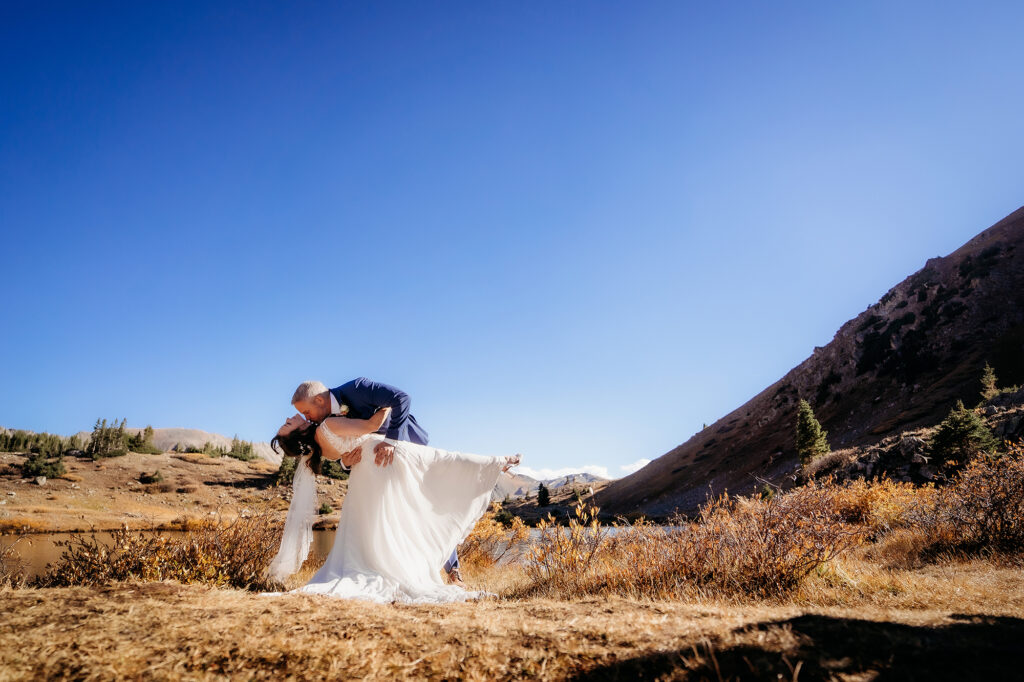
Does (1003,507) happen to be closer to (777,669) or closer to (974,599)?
(974,599)

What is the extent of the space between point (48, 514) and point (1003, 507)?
27960 mm

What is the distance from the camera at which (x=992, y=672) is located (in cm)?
150

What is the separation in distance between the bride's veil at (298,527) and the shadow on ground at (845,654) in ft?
13.0

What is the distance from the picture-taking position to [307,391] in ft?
15.4

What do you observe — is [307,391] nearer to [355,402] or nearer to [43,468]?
[355,402]

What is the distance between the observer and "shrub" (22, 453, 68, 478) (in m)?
26.9

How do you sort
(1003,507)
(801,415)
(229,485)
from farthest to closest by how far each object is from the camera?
(801,415) → (229,485) → (1003,507)

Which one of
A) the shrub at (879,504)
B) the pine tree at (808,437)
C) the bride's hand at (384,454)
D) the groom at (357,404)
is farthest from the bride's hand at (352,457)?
the pine tree at (808,437)

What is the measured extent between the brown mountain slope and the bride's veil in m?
38.3

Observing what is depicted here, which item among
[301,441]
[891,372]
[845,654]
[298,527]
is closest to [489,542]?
[298,527]

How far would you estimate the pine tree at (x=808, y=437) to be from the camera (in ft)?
119

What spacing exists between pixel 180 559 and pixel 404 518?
8.15 feet

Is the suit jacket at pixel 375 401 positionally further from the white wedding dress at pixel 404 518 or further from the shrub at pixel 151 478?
the shrub at pixel 151 478

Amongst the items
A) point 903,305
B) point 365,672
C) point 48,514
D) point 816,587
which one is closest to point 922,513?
point 816,587
